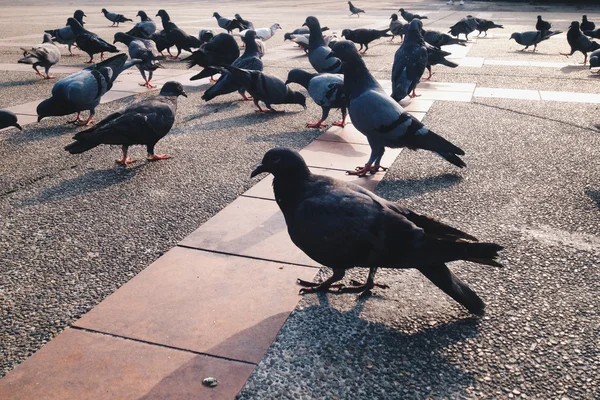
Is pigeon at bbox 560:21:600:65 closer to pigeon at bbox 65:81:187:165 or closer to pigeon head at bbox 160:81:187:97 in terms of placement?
pigeon head at bbox 160:81:187:97

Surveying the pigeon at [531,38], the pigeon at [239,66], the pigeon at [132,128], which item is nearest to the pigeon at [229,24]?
the pigeon at [239,66]

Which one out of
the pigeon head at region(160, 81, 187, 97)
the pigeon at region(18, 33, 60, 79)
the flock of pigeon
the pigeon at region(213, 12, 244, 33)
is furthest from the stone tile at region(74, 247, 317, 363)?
the pigeon at region(213, 12, 244, 33)

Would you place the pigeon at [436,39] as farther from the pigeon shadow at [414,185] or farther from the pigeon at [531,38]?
the pigeon shadow at [414,185]


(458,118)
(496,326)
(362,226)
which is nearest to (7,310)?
(362,226)

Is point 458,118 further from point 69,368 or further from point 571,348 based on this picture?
point 69,368

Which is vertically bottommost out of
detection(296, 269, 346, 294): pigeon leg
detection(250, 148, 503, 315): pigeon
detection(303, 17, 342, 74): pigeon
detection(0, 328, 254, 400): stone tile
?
detection(0, 328, 254, 400): stone tile

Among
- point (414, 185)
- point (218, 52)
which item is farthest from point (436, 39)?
point (414, 185)

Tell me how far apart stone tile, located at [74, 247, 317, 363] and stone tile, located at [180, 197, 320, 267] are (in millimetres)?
135

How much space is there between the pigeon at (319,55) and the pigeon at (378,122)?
14.8 ft

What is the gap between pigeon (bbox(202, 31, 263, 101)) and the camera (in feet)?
30.1

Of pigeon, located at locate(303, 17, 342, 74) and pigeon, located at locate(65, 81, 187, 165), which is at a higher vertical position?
pigeon, located at locate(303, 17, 342, 74)

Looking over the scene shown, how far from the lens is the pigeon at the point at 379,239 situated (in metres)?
3.00

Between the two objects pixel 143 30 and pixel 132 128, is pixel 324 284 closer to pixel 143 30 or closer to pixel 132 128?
pixel 132 128

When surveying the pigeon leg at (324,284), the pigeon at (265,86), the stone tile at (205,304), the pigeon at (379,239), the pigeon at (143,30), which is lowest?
the stone tile at (205,304)
